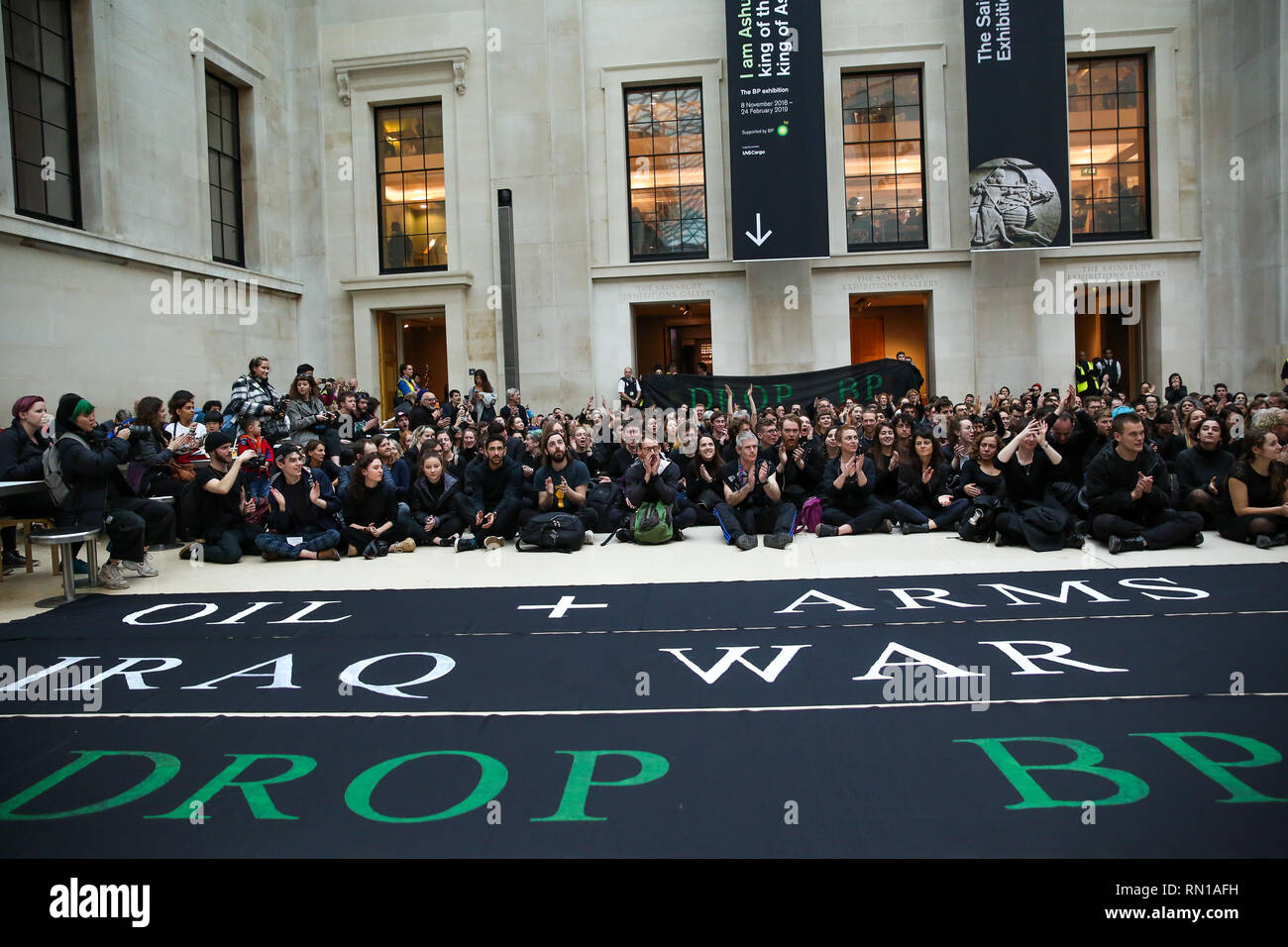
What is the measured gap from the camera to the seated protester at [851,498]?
9945 mm

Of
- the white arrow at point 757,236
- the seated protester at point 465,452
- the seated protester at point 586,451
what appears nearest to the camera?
the seated protester at point 586,451

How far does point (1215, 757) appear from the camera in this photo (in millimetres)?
3650

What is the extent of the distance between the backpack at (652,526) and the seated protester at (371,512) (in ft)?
8.47

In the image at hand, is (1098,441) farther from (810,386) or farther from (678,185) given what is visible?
(678,185)

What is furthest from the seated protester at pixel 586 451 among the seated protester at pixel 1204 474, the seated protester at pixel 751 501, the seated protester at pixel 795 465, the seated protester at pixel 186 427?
the seated protester at pixel 1204 474

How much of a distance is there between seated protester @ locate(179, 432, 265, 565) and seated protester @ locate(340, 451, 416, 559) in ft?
3.51

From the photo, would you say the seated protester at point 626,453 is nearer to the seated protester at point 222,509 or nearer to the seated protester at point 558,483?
the seated protester at point 558,483

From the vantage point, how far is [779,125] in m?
17.8

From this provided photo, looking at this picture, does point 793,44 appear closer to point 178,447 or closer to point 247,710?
point 178,447

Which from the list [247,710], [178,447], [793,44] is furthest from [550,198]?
[247,710]

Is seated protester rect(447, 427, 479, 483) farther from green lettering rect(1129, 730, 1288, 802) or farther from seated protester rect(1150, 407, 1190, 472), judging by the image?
green lettering rect(1129, 730, 1288, 802)

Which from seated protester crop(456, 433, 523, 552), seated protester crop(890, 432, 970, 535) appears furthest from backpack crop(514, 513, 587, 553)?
seated protester crop(890, 432, 970, 535)
